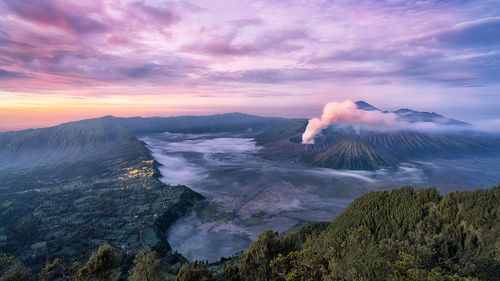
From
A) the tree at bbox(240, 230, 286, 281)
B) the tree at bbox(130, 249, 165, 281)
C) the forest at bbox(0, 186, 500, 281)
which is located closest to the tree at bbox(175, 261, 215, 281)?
the forest at bbox(0, 186, 500, 281)

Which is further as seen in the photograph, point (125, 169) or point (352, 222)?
point (125, 169)

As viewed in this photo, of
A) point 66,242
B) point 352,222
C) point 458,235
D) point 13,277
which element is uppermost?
point 13,277

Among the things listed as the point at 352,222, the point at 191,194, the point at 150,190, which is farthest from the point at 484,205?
the point at 150,190

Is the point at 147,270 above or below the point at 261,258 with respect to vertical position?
below

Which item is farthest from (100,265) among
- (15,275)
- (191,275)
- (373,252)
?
(373,252)

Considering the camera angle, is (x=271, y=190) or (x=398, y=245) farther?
(x=271, y=190)

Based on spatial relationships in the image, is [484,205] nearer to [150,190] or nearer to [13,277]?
[13,277]

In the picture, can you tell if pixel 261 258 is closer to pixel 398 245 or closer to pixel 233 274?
pixel 233 274

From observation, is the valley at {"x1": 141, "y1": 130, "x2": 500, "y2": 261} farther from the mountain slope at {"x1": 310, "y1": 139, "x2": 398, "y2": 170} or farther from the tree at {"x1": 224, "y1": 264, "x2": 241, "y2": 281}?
the tree at {"x1": 224, "y1": 264, "x2": 241, "y2": 281}

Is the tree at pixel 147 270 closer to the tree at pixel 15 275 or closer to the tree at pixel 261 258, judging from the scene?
the tree at pixel 15 275
